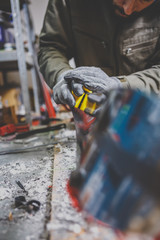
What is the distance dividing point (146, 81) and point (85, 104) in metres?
0.36

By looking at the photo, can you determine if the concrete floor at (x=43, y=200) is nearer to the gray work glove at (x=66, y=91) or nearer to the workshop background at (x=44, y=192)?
the workshop background at (x=44, y=192)

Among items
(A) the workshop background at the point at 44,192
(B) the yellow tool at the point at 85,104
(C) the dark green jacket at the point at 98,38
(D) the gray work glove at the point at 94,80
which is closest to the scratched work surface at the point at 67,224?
(A) the workshop background at the point at 44,192

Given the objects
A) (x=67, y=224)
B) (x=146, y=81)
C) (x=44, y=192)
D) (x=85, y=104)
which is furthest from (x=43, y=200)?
(x=146, y=81)

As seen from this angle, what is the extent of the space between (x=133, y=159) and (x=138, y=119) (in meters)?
0.08

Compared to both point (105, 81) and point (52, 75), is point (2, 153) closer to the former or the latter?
point (52, 75)

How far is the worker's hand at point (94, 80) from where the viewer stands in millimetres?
810

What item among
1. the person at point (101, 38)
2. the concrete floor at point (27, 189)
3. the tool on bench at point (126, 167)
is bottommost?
the concrete floor at point (27, 189)

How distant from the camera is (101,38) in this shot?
46.1 inches

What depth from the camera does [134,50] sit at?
1135 millimetres

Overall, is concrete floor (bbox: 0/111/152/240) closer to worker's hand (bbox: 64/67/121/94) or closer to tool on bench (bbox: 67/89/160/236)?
tool on bench (bbox: 67/89/160/236)

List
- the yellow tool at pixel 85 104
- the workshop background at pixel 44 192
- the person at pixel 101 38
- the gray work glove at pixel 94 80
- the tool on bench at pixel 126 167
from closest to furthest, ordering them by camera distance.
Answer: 1. the tool on bench at pixel 126 167
2. the workshop background at pixel 44 192
3. the yellow tool at pixel 85 104
4. the gray work glove at pixel 94 80
5. the person at pixel 101 38

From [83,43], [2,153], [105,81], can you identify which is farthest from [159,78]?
[2,153]

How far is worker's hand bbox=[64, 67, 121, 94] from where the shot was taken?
0.81 meters

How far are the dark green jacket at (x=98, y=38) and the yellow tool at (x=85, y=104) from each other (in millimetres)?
343
